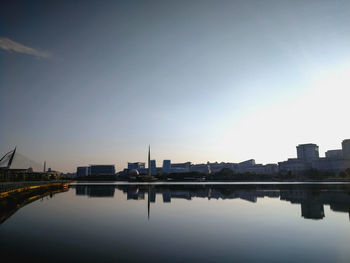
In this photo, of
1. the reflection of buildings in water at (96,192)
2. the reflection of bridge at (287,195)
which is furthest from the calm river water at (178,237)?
the reflection of buildings in water at (96,192)

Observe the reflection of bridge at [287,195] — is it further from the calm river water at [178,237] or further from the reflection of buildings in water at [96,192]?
the calm river water at [178,237]

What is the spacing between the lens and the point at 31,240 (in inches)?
784

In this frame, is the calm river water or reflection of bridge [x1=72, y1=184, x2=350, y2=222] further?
reflection of bridge [x1=72, y1=184, x2=350, y2=222]

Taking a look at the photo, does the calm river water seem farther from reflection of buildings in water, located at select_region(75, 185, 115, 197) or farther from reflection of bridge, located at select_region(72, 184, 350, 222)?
reflection of buildings in water, located at select_region(75, 185, 115, 197)

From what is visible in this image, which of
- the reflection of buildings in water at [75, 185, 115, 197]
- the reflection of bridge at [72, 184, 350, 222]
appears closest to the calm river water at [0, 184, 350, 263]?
the reflection of bridge at [72, 184, 350, 222]

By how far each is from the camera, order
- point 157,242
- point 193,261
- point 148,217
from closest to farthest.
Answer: point 193,261
point 157,242
point 148,217

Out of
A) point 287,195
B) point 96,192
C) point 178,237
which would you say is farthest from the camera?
point 96,192

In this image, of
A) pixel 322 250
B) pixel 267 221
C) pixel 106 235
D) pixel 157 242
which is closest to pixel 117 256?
pixel 157 242

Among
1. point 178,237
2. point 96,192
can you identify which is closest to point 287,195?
point 178,237

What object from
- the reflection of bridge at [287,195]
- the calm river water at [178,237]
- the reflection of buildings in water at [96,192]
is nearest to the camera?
the calm river water at [178,237]

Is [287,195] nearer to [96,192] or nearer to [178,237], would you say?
[178,237]

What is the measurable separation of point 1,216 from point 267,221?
104ft

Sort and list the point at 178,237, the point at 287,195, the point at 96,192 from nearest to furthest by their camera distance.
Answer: the point at 178,237 → the point at 287,195 → the point at 96,192

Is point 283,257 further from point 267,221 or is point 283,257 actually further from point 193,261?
point 267,221
